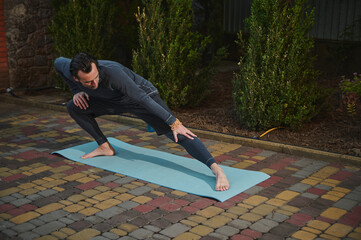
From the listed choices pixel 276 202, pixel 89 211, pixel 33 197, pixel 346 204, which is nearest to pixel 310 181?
pixel 346 204

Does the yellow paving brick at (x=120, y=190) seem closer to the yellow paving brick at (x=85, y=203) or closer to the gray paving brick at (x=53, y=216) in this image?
the yellow paving brick at (x=85, y=203)

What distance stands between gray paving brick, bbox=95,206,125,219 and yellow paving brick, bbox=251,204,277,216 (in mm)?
1233

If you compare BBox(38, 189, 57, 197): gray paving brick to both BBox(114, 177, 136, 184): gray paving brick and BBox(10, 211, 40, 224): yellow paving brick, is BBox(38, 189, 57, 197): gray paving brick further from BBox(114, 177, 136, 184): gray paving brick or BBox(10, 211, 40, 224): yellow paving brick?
BBox(114, 177, 136, 184): gray paving brick

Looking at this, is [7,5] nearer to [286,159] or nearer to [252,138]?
[252,138]

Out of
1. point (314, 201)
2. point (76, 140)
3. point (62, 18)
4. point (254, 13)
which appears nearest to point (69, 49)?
point (62, 18)

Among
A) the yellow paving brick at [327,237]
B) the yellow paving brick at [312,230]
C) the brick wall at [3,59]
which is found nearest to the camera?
the yellow paving brick at [327,237]

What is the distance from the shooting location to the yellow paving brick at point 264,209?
13.8ft

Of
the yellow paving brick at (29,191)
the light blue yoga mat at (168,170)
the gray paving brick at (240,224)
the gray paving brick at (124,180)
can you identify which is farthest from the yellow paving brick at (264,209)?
the yellow paving brick at (29,191)

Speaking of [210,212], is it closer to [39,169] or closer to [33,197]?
[33,197]

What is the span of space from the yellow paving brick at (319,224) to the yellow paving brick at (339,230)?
0.04m

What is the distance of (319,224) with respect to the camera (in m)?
3.98

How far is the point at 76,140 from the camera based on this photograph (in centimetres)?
673

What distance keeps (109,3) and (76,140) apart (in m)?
3.77

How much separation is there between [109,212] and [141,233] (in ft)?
1.78
